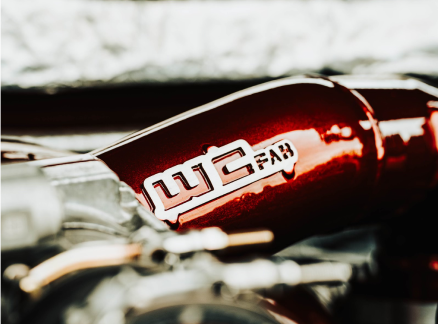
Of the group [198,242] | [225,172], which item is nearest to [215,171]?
[225,172]

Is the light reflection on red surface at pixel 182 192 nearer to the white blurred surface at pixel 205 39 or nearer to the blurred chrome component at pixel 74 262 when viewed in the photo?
the blurred chrome component at pixel 74 262

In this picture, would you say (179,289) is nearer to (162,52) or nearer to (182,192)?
(182,192)

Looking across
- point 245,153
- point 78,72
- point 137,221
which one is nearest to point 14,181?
point 137,221

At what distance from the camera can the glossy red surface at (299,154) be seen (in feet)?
1.31

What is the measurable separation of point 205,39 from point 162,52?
91mm

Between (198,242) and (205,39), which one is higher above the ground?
(205,39)

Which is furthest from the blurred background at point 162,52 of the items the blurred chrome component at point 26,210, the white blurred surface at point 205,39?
the blurred chrome component at point 26,210

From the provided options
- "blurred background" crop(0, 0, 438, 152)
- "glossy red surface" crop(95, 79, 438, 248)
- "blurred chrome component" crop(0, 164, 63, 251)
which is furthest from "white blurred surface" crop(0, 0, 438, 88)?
"blurred chrome component" crop(0, 164, 63, 251)

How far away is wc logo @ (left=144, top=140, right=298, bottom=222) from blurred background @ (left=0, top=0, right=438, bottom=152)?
473mm

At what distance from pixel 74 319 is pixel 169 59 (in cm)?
67

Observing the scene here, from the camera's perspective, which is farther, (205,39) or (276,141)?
(205,39)

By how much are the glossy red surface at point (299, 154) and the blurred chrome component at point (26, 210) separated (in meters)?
0.13

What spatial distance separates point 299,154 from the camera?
0.42 m

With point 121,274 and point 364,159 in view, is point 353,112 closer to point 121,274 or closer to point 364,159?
point 364,159
